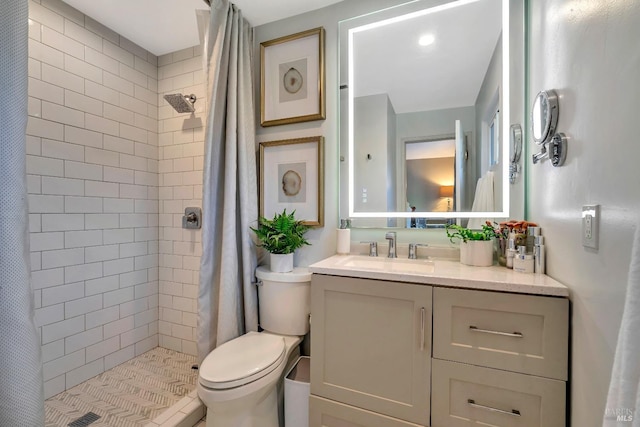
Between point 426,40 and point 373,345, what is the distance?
1618 millimetres

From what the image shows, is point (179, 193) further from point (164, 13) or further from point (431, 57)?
point (431, 57)

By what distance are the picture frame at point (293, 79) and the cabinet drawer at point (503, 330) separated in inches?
50.5

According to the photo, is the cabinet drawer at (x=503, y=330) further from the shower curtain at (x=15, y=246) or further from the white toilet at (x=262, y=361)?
the shower curtain at (x=15, y=246)

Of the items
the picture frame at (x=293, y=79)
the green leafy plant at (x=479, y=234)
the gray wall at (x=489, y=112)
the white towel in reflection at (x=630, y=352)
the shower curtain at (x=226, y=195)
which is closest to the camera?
the white towel in reflection at (x=630, y=352)

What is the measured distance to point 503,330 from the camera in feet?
2.98

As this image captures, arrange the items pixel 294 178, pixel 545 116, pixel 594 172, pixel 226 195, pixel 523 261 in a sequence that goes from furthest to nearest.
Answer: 1. pixel 294 178
2. pixel 226 195
3. pixel 523 261
4. pixel 545 116
5. pixel 594 172

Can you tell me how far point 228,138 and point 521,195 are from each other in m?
1.61

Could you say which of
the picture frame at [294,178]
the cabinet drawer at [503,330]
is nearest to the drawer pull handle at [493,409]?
the cabinet drawer at [503,330]

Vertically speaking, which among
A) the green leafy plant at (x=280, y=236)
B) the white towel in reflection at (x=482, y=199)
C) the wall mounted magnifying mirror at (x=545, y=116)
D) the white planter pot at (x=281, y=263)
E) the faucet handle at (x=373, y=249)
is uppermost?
the wall mounted magnifying mirror at (x=545, y=116)

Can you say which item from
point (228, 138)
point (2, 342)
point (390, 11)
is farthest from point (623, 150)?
point (2, 342)

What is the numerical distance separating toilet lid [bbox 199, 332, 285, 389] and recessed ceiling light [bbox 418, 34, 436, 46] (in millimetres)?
1839

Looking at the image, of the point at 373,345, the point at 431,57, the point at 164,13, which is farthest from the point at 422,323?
the point at 164,13

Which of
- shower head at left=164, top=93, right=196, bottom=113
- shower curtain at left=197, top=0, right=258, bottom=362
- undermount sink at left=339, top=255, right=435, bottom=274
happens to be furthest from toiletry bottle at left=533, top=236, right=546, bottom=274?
shower head at left=164, top=93, right=196, bottom=113

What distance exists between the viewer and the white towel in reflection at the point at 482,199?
1370 millimetres
